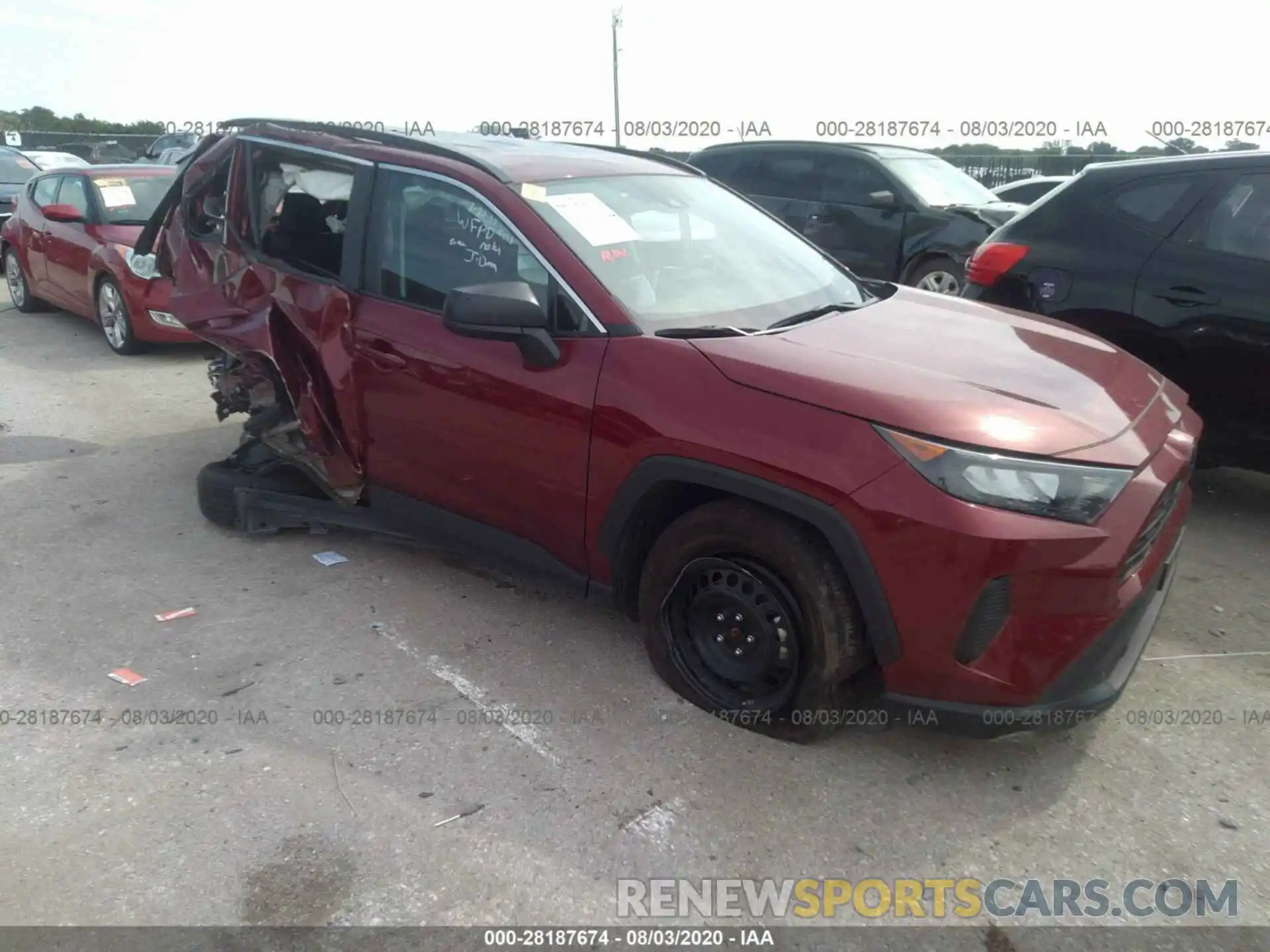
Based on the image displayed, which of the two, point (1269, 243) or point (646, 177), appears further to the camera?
point (1269, 243)

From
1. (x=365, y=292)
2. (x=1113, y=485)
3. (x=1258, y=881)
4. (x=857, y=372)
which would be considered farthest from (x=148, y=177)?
(x=1258, y=881)

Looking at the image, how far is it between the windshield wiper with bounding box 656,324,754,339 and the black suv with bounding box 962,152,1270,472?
8.09 ft

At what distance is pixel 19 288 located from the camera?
10305 mm

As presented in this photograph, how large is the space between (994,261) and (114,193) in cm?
754

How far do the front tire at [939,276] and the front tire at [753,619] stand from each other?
257 inches

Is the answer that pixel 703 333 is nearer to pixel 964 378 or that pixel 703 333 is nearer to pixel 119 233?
pixel 964 378

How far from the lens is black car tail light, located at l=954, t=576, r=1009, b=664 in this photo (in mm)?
2506

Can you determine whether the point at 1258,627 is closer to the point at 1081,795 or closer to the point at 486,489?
the point at 1081,795

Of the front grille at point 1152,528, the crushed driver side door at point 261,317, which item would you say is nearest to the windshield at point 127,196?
the crushed driver side door at point 261,317

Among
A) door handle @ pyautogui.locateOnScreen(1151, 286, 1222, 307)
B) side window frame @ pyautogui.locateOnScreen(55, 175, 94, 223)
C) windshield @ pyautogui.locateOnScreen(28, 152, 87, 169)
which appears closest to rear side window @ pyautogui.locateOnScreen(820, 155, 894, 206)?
door handle @ pyautogui.locateOnScreen(1151, 286, 1222, 307)

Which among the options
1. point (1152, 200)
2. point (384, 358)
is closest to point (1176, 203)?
point (1152, 200)

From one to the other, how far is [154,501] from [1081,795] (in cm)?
453

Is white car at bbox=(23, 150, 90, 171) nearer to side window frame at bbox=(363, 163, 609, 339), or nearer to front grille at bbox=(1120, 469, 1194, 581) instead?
side window frame at bbox=(363, 163, 609, 339)

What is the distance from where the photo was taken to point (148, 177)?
29.3 feet
